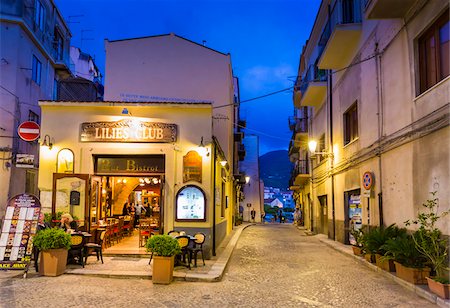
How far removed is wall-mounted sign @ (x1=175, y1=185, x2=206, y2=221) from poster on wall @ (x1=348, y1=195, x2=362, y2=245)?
6.48 meters

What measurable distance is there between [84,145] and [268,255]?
6.96 m

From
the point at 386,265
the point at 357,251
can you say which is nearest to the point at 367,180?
the point at 357,251

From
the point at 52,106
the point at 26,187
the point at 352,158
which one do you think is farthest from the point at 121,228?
the point at 352,158

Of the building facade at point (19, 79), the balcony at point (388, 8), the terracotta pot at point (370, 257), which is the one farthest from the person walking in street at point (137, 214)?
the balcony at point (388, 8)

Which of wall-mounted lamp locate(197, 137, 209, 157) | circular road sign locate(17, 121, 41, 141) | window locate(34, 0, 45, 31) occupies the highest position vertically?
window locate(34, 0, 45, 31)

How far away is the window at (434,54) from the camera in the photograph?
9.23m

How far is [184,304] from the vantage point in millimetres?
7422

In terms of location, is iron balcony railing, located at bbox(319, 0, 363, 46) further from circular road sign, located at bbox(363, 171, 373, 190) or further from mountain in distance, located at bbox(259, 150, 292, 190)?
mountain in distance, located at bbox(259, 150, 292, 190)

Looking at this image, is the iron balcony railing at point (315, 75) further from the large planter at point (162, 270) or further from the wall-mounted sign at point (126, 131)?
the large planter at point (162, 270)

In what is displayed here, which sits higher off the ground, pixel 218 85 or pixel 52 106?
pixel 218 85

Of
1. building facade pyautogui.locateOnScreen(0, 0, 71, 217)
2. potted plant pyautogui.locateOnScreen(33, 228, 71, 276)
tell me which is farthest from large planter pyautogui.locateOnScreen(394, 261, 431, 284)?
building facade pyautogui.locateOnScreen(0, 0, 71, 217)

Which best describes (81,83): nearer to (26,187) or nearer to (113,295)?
(26,187)

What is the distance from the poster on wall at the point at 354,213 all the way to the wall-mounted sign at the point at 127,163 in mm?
7762

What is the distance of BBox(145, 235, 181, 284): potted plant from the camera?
916cm
